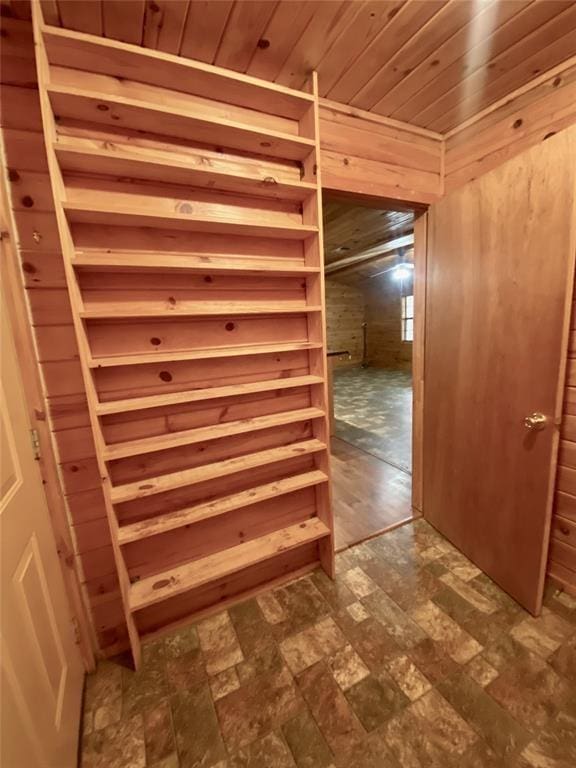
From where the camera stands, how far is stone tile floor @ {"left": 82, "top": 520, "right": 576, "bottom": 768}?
108 centimetres

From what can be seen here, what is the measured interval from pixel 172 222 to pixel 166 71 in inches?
21.0

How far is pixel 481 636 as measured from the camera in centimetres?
144

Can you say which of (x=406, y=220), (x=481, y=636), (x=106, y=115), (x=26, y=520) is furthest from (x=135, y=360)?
(x=406, y=220)

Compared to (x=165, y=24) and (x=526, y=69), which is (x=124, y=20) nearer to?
(x=165, y=24)

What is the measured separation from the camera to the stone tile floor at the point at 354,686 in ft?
3.56

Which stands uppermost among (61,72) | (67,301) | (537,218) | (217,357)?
(61,72)

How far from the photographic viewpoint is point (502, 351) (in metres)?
1.56

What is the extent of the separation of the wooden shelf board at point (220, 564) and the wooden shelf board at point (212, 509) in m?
0.22

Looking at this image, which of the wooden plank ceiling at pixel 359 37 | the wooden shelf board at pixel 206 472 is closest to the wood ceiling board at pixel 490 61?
the wooden plank ceiling at pixel 359 37

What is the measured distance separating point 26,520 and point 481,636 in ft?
6.13

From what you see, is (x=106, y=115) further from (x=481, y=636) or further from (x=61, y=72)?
(x=481, y=636)

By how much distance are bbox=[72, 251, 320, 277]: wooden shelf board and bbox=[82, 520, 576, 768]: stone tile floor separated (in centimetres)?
167

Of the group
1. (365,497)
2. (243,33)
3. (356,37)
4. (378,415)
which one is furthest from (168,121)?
(378,415)

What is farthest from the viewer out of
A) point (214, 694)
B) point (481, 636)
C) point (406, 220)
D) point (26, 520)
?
point (406, 220)
